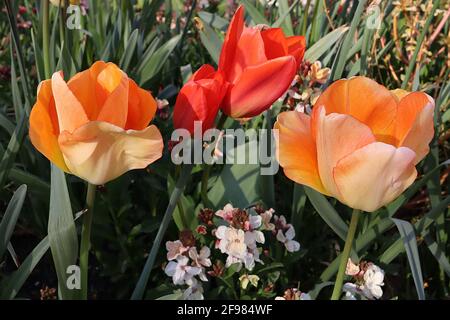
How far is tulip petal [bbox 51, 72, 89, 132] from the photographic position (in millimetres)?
615

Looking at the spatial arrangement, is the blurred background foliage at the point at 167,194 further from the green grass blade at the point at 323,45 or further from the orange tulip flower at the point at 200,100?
the orange tulip flower at the point at 200,100

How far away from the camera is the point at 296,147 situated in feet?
2.19

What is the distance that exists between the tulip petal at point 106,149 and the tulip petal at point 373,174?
191 mm

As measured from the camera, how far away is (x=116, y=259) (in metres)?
1.16

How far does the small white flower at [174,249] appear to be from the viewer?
88 centimetres

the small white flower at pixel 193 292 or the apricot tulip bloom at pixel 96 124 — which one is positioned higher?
the apricot tulip bloom at pixel 96 124

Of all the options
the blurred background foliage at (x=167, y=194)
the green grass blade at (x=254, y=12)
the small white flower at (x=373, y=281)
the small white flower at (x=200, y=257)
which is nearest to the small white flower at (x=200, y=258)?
the small white flower at (x=200, y=257)

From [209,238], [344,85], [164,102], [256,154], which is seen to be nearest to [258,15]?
[164,102]

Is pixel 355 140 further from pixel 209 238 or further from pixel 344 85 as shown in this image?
pixel 209 238

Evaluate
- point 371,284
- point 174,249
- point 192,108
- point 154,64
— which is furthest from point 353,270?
point 154,64

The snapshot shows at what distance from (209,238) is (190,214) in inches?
2.1

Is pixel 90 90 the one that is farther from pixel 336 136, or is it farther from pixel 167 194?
pixel 167 194

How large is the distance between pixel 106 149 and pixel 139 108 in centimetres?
6

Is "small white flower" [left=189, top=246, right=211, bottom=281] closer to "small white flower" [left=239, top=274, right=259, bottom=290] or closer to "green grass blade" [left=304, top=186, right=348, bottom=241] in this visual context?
"small white flower" [left=239, top=274, right=259, bottom=290]
